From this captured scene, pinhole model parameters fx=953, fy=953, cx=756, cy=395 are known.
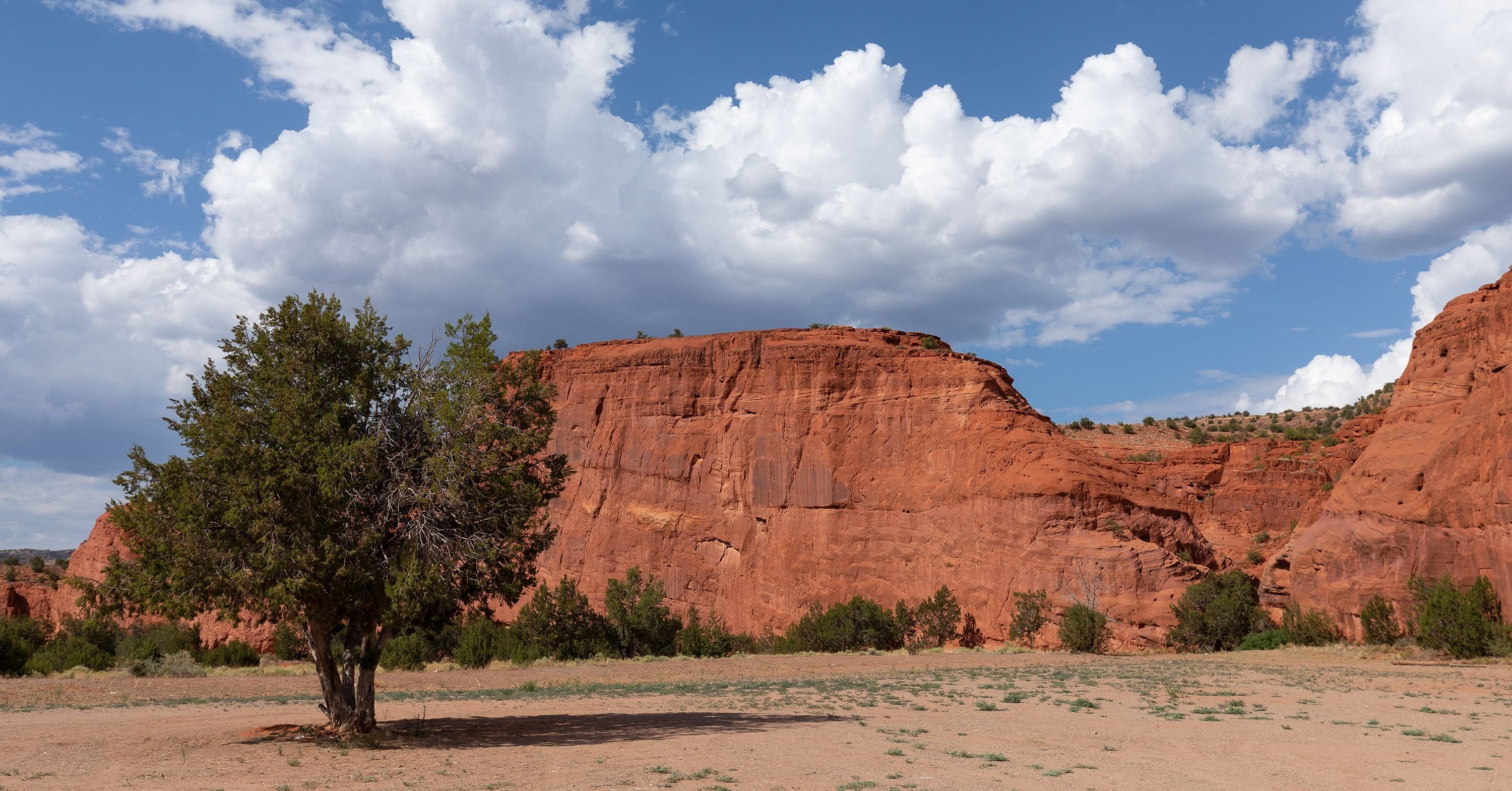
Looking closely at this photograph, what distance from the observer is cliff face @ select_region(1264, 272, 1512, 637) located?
96.4 feet

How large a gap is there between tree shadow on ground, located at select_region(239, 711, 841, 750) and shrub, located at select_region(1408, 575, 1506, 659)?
21188 millimetres

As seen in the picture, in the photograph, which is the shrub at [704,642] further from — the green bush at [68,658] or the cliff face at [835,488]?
the green bush at [68,658]

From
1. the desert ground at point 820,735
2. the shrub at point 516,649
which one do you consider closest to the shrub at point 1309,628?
the desert ground at point 820,735

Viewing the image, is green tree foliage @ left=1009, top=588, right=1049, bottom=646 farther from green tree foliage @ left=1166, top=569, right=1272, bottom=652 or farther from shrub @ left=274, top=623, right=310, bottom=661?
shrub @ left=274, top=623, right=310, bottom=661

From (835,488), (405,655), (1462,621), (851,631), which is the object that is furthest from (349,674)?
(835,488)

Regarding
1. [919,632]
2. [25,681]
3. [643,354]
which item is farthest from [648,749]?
[643,354]

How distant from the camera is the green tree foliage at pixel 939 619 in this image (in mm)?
39406

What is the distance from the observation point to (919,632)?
1585 inches

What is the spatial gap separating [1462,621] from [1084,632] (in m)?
11.7

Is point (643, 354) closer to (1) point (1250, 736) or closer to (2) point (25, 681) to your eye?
(2) point (25, 681)

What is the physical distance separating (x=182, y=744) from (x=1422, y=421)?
38.3 metres

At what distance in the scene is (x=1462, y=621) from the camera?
2689 cm

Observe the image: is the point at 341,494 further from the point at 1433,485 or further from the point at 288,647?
the point at 288,647

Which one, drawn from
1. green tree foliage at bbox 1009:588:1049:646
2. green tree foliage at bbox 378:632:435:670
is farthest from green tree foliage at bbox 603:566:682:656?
green tree foliage at bbox 1009:588:1049:646
